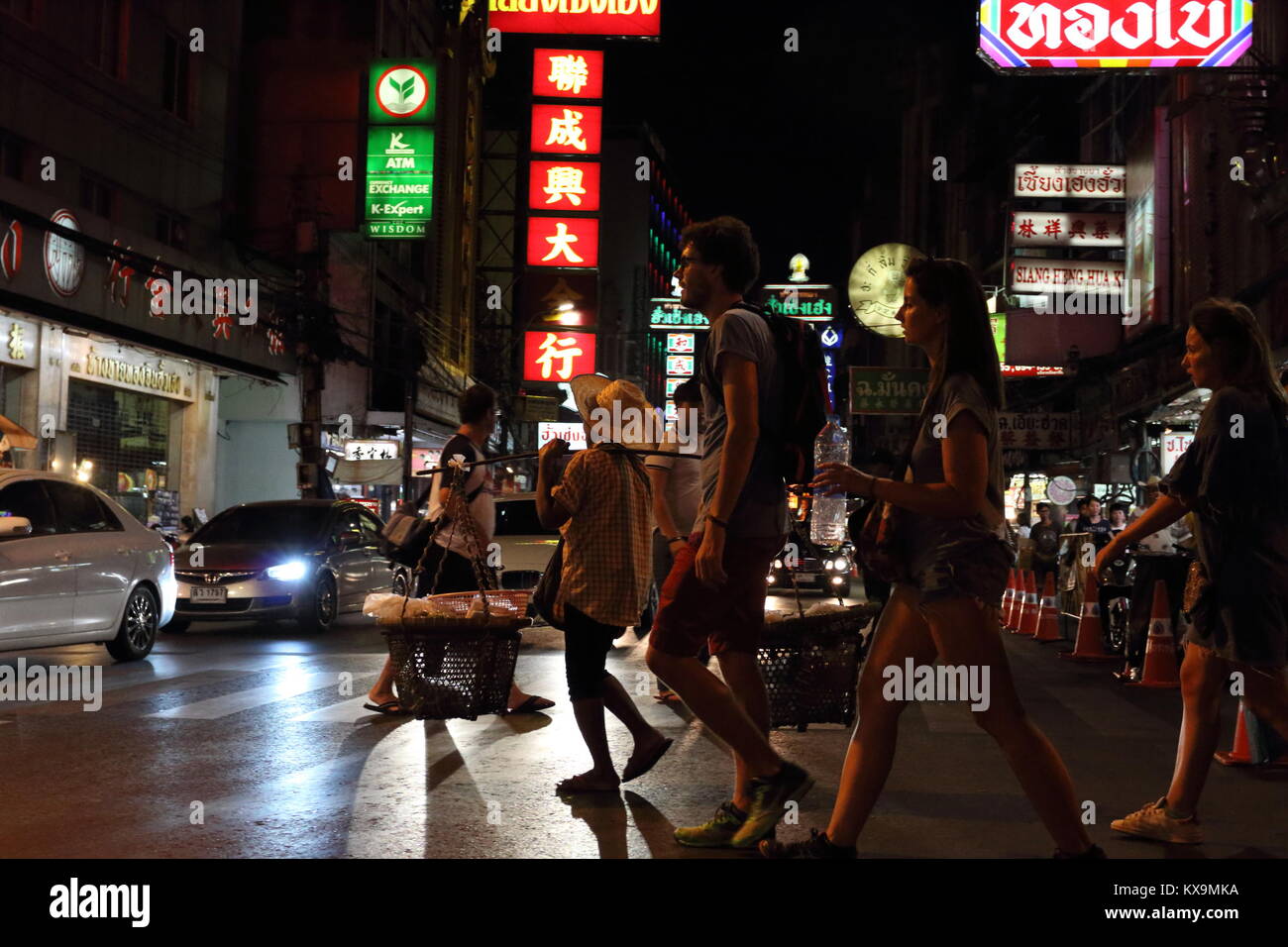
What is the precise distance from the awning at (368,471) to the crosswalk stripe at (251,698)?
1967 cm

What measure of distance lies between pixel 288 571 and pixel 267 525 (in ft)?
4.80

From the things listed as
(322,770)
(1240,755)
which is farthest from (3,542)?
(1240,755)

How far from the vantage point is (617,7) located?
29.6 meters

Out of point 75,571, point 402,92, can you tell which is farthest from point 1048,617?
point 402,92

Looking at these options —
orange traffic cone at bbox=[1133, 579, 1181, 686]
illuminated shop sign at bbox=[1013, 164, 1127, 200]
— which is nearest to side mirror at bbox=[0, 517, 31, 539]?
orange traffic cone at bbox=[1133, 579, 1181, 686]

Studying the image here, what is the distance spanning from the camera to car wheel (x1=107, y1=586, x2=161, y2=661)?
11.7 meters

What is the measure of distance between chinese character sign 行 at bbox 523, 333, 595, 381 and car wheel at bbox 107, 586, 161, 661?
2399 cm

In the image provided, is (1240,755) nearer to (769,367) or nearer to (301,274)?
(769,367)

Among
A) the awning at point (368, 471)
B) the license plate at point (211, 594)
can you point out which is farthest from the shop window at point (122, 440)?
the license plate at point (211, 594)

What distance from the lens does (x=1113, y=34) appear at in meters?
17.5

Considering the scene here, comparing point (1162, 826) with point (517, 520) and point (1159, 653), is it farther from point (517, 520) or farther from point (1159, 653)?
point (517, 520)

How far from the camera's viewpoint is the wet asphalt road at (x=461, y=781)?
16.3 feet

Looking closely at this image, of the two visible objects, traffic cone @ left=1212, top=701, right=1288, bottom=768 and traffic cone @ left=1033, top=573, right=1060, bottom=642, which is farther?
traffic cone @ left=1033, top=573, right=1060, bottom=642

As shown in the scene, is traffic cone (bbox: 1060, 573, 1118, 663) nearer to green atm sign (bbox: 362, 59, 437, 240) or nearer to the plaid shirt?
the plaid shirt
